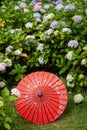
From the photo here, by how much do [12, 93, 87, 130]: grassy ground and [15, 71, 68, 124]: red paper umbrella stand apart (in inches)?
2.6

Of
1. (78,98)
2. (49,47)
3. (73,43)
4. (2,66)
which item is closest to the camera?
(78,98)

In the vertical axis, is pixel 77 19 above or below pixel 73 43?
above

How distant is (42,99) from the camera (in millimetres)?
5270

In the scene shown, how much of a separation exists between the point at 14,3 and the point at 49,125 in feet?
8.70

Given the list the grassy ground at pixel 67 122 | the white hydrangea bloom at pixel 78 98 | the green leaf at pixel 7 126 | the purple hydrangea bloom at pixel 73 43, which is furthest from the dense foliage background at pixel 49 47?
the green leaf at pixel 7 126

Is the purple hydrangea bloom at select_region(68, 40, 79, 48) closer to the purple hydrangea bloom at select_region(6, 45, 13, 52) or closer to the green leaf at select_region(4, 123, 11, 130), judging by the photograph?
the purple hydrangea bloom at select_region(6, 45, 13, 52)

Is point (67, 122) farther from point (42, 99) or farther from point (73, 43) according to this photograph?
point (73, 43)

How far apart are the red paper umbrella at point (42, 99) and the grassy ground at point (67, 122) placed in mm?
66

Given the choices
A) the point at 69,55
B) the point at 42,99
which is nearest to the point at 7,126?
the point at 42,99

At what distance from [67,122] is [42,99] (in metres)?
0.39

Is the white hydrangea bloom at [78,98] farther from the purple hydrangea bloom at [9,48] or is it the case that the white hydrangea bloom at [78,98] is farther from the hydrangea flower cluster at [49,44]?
the purple hydrangea bloom at [9,48]

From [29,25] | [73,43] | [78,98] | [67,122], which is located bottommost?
[67,122]

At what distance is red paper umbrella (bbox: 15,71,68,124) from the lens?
5.20m

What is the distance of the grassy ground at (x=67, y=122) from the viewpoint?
16.7 ft
